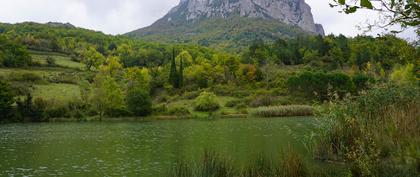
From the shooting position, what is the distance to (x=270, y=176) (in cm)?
1214

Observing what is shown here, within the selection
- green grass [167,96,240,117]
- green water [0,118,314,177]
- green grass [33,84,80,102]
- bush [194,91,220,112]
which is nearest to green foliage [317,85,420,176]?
green water [0,118,314,177]

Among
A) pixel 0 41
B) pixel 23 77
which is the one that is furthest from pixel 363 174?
pixel 0 41

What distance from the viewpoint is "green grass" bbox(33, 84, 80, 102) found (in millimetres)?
74125

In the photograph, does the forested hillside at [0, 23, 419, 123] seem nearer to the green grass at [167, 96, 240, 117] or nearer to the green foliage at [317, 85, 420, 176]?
the green grass at [167, 96, 240, 117]

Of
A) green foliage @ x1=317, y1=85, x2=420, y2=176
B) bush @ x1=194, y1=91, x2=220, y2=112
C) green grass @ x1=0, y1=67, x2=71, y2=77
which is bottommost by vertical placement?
green foliage @ x1=317, y1=85, x2=420, y2=176

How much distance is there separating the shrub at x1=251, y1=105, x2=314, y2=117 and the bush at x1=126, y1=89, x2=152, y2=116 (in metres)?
17.3

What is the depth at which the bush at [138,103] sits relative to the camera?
70.6m

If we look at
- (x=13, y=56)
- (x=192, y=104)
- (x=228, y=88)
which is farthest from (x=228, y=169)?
(x=13, y=56)

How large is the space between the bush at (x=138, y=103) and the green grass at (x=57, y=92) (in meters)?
9.41

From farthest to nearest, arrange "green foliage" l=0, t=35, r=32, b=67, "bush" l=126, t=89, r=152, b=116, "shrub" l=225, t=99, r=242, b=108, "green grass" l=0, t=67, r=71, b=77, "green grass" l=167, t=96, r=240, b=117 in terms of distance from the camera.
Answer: "green foliage" l=0, t=35, r=32, b=67
"green grass" l=0, t=67, r=71, b=77
"shrub" l=225, t=99, r=242, b=108
"green grass" l=167, t=96, r=240, b=117
"bush" l=126, t=89, r=152, b=116

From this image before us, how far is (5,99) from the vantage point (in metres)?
63.6

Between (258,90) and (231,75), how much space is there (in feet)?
43.1

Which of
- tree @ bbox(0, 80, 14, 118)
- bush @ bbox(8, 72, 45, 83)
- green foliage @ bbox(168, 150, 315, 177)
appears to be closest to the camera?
green foliage @ bbox(168, 150, 315, 177)

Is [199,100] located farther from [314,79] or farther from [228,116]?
[314,79]
